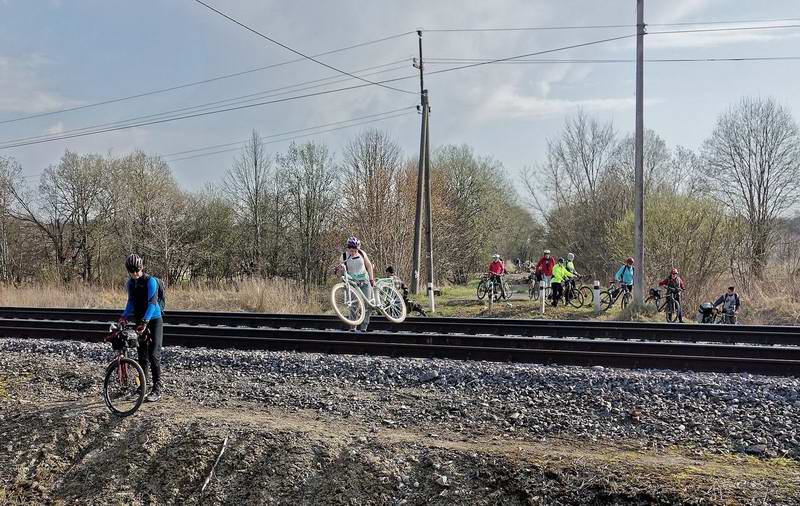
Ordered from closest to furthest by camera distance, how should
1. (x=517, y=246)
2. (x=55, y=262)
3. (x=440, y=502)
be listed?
(x=440, y=502) → (x=55, y=262) → (x=517, y=246)

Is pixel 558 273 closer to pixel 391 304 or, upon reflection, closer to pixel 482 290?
pixel 482 290

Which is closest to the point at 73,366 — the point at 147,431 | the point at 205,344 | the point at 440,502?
the point at 205,344

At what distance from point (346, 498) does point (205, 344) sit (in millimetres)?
A: 6487

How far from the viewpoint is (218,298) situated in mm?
19734

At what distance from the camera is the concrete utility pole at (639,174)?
16.0m

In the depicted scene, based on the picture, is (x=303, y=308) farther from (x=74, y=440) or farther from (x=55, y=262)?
(x=55, y=262)

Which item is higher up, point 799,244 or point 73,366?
point 799,244

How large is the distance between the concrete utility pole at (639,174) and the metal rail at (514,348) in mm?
7283

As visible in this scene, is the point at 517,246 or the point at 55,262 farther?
the point at 517,246

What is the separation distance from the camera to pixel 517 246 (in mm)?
62688

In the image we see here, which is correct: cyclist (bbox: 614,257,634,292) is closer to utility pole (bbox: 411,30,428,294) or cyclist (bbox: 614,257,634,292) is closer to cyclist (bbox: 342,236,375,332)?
utility pole (bbox: 411,30,428,294)

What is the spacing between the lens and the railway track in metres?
8.02

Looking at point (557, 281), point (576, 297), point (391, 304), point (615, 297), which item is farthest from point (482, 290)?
point (391, 304)

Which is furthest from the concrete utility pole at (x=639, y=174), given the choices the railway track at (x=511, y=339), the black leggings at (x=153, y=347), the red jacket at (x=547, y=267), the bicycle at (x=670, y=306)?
the black leggings at (x=153, y=347)
